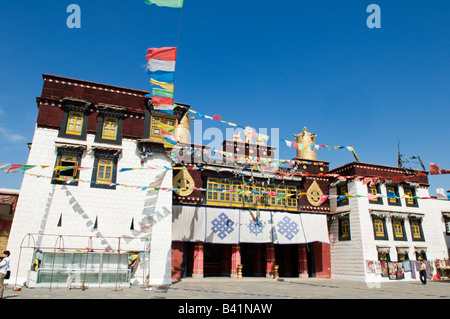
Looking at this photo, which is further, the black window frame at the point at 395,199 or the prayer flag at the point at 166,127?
the black window frame at the point at 395,199

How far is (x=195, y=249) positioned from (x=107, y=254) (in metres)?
8.01

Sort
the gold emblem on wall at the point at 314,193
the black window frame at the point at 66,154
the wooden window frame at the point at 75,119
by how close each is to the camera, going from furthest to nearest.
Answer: the gold emblem on wall at the point at 314,193
the wooden window frame at the point at 75,119
the black window frame at the point at 66,154

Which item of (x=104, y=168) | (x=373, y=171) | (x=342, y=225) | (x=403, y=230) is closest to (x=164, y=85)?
(x=104, y=168)

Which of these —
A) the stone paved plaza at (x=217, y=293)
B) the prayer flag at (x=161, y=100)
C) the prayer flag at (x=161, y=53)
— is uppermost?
the prayer flag at (x=161, y=53)

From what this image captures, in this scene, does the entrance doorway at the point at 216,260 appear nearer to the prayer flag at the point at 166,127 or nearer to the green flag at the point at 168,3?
the prayer flag at the point at 166,127

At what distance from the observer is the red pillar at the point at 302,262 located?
2735cm

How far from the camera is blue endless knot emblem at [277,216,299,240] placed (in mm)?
26594

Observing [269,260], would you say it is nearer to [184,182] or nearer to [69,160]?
[184,182]

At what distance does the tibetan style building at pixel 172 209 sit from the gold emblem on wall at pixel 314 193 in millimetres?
103

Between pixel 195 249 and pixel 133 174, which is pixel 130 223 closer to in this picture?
pixel 133 174

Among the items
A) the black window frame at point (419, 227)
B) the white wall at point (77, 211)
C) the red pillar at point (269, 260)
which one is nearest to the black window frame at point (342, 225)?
the black window frame at point (419, 227)

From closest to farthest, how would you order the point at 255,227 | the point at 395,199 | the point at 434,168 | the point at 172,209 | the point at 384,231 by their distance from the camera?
the point at 434,168, the point at 172,209, the point at 255,227, the point at 384,231, the point at 395,199

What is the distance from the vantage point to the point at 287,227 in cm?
2686

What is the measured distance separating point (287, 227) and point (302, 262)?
11.6 ft
